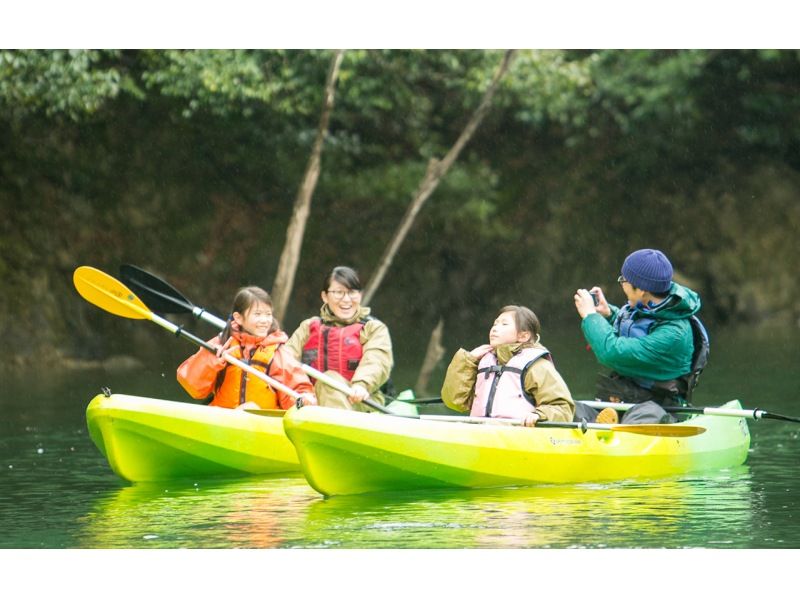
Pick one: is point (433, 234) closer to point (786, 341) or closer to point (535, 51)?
point (535, 51)

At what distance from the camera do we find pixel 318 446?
5156 mm

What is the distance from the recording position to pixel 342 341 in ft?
21.0

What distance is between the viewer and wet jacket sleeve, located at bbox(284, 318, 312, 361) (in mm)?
6457

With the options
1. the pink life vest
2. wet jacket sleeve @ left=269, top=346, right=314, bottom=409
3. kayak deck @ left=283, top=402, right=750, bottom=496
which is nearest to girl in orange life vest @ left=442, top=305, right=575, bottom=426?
the pink life vest

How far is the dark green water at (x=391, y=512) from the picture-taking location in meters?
4.70

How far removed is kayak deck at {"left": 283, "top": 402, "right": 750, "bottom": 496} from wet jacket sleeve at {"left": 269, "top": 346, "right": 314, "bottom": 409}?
90cm

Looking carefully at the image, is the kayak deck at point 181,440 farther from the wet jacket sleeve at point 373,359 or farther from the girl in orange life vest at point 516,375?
the girl in orange life vest at point 516,375

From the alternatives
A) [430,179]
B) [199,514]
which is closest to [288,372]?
[199,514]

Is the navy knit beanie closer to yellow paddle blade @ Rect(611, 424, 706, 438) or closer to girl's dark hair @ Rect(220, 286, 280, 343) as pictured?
yellow paddle blade @ Rect(611, 424, 706, 438)

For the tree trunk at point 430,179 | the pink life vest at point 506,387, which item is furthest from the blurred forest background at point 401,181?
the pink life vest at point 506,387

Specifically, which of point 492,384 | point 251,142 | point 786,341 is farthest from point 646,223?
point 492,384

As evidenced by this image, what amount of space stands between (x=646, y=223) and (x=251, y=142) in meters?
5.39

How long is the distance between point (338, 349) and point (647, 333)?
1388 mm

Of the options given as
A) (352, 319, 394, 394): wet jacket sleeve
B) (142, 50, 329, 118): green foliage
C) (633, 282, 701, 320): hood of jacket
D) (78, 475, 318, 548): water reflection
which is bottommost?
(78, 475, 318, 548): water reflection
